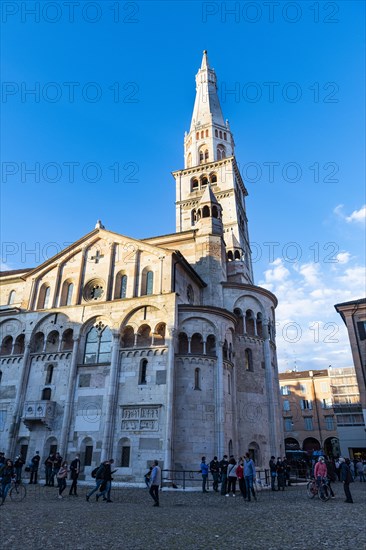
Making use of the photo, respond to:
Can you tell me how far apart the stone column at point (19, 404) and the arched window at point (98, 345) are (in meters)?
4.59

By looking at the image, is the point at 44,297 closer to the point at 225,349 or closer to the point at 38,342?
the point at 38,342

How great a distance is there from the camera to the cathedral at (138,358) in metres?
23.3

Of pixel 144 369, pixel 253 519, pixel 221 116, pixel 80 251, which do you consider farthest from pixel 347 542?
pixel 221 116

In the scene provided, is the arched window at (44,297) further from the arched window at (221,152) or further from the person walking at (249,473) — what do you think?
the arched window at (221,152)

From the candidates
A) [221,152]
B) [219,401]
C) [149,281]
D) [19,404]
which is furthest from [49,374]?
[221,152]

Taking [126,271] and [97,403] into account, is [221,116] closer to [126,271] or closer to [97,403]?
[126,271]

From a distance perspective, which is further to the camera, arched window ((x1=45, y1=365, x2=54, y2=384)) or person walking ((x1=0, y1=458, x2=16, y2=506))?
arched window ((x1=45, y1=365, x2=54, y2=384))

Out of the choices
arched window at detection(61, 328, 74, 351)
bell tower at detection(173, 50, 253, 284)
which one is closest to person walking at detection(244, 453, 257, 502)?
arched window at detection(61, 328, 74, 351)

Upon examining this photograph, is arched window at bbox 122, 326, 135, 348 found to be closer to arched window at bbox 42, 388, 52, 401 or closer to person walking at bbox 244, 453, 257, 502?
arched window at bbox 42, 388, 52, 401

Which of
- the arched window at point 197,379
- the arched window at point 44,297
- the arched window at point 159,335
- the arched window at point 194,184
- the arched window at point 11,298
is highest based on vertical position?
the arched window at point 194,184

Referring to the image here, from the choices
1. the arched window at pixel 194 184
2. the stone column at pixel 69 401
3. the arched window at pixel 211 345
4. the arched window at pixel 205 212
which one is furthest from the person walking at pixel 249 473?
the arched window at pixel 194 184

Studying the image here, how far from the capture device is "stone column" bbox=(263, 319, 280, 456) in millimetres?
28219

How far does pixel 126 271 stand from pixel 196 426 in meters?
12.2

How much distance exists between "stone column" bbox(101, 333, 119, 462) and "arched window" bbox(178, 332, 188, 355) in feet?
14.0
